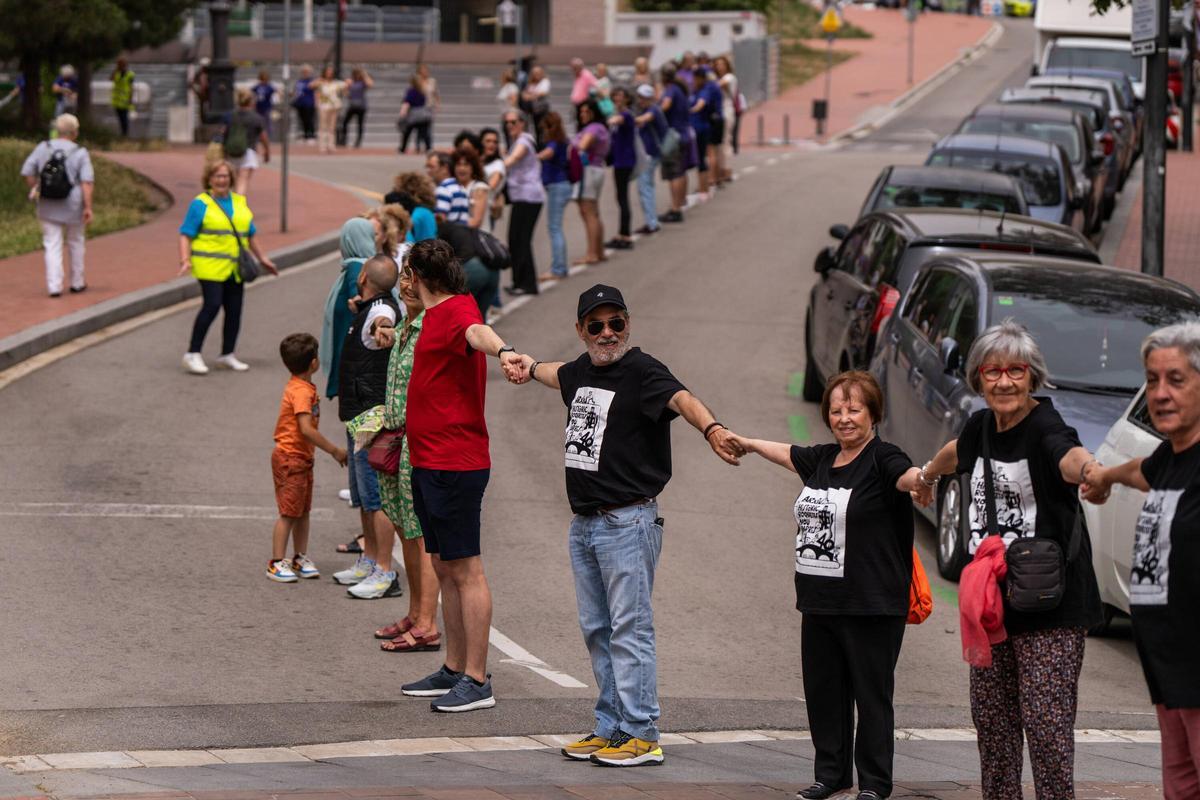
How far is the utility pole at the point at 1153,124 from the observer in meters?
16.4

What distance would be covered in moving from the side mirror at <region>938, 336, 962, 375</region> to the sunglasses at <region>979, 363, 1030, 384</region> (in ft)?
15.4

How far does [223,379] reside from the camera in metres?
15.3

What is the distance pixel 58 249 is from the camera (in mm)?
18047

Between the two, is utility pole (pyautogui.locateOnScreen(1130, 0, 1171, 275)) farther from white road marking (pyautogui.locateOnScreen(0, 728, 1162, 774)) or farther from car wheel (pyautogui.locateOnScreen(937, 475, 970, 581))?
white road marking (pyautogui.locateOnScreen(0, 728, 1162, 774))

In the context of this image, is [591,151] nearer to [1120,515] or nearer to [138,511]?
[138,511]

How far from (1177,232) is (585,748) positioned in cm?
1945

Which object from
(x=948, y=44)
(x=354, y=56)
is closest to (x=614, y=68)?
(x=354, y=56)

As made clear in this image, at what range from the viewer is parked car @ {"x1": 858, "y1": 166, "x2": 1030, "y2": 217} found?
704 inches

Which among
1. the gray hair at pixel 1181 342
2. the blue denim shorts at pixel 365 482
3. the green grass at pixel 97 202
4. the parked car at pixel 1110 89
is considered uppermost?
the parked car at pixel 1110 89

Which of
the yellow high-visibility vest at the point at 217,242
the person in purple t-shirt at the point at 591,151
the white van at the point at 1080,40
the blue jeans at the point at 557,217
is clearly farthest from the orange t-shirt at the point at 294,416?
the white van at the point at 1080,40

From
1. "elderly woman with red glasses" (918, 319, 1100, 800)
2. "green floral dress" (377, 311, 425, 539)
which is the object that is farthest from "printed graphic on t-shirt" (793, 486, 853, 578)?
"green floral dress" (377, 311, 425, 539)

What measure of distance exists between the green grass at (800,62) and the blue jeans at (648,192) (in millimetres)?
36521

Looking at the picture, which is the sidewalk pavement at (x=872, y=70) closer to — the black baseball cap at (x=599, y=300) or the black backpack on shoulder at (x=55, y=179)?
the black backpack on shoulder at (x=55, y=179)

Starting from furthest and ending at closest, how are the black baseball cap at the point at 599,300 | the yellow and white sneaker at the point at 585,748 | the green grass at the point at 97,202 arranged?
the green grass at the point at 97,202 < the yellow and white sneaker at the point at 585,748 < the black baseball cap at the point at 599,300
